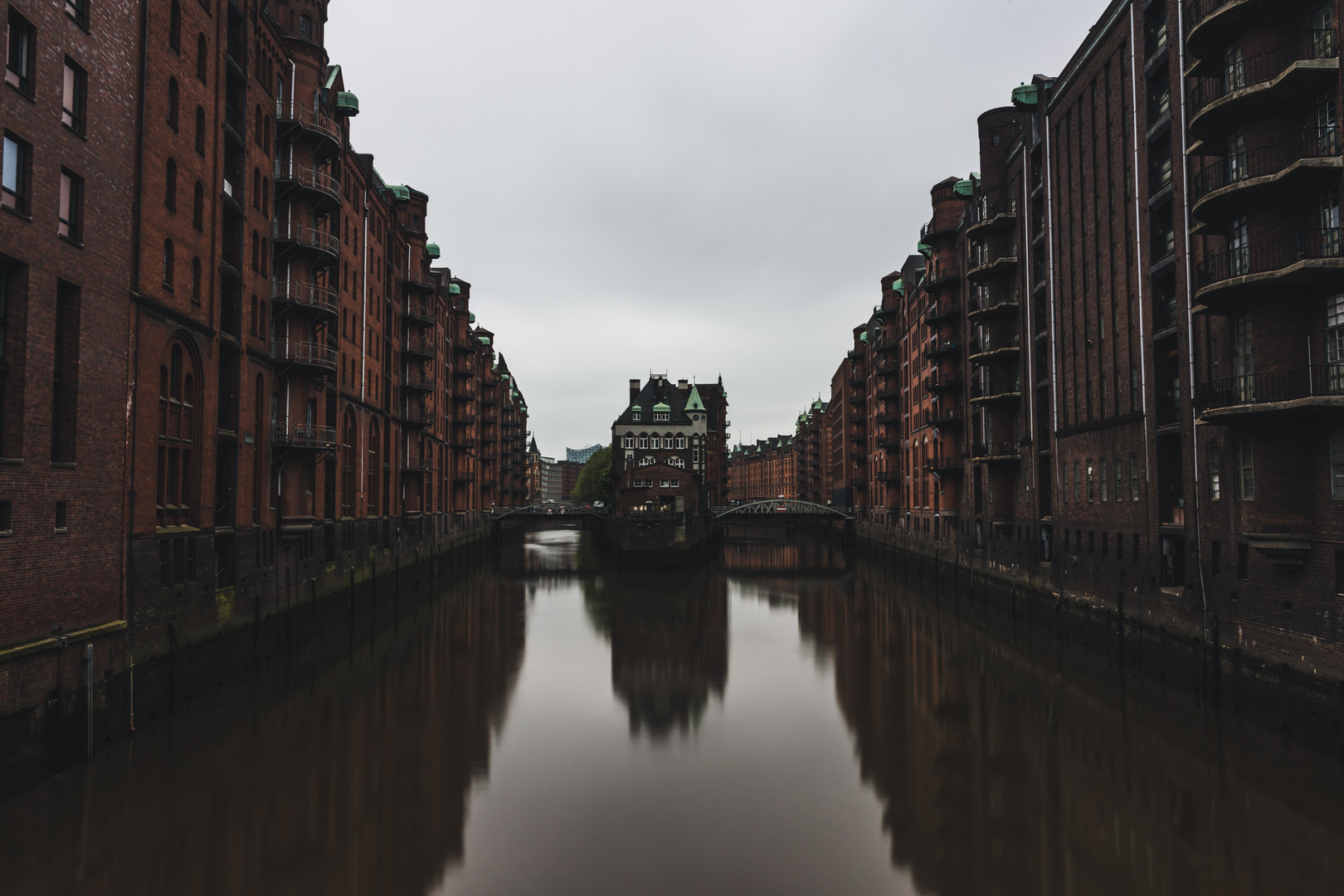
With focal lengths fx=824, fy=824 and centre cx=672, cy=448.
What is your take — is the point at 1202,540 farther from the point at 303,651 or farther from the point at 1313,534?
the point at 303,651

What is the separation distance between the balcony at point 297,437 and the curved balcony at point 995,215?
30446mm

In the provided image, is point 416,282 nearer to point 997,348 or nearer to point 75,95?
point 997,348

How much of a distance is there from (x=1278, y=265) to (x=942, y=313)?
100 ft

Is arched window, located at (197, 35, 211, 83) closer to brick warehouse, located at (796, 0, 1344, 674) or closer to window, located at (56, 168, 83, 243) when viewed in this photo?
window, located at (56, 168, 83, 243)

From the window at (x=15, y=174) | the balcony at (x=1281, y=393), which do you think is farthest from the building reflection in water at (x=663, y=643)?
the window at (x=15, y=174)

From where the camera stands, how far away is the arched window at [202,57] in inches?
878

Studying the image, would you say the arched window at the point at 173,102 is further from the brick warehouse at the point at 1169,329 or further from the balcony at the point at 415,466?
the balcony at the point at 415,466

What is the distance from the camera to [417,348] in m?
52.3

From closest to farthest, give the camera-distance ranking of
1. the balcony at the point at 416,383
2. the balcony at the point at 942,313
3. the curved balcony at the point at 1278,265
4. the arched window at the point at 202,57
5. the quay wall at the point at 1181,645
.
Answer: the quay wall at the point at 1181,645, the curved balcony at the point at 1278,265, the arched window at the point at 202,57, the balcony at the point at 942,313, the balcony at the point at 416,383

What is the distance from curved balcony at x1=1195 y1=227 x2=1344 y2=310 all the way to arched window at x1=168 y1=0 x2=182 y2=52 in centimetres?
2573

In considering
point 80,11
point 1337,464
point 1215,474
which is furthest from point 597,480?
point 1337,464

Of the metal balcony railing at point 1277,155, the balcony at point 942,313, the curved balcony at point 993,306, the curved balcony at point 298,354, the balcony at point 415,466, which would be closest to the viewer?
the metal balcony railing at point 1277,155

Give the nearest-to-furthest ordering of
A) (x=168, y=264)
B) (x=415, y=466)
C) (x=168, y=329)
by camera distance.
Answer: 1. (x=168, y=329)
2. (x=168, y=264)
3. (x=415, y=466)

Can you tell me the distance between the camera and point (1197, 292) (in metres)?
19.4
